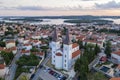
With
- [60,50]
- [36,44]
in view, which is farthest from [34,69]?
[36,44]

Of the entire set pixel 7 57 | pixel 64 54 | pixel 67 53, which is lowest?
pixel 7 57

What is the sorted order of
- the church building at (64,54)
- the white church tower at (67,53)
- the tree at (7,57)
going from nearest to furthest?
the white church tower at (67,53)
the church building at (64,54)
the tree at (7,57)

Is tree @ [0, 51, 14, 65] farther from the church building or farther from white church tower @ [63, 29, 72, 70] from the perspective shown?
white church tower @ [63, 29, 72, 70]

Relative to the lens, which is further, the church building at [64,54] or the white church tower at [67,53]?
the church building at [64,54]

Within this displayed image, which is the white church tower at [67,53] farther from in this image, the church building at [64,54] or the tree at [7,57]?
the tree at [7,57]

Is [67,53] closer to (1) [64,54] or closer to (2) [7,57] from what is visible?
(1) [64,54]

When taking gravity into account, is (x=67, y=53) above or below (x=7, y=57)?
above

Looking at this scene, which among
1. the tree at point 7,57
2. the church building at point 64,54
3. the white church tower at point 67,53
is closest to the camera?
the white church tower at point 67,53

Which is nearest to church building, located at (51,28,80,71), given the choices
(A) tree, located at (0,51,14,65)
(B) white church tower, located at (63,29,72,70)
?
(B) white church tower, located at (63,29,72,70)

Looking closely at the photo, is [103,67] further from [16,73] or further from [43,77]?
[16,73]

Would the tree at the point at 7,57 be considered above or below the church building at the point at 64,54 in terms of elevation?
below

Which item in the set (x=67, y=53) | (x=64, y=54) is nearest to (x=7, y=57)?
(x=64, y=54)

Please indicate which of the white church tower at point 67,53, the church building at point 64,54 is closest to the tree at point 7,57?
the church building at point 64,54
